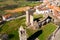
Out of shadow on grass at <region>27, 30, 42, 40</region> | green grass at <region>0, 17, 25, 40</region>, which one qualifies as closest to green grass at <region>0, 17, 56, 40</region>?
green grass at <region>0, 17, 25, 40</region>

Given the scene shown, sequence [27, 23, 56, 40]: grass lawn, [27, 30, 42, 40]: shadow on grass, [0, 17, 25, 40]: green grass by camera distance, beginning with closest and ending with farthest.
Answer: [27, 30, 42, 40]: shadow on grass < [27, 23, 56, 40]: grass lawn < [0, 17, 25, 40]: green grass

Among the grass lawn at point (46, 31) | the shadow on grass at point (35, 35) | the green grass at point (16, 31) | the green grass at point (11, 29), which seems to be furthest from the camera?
the green grass at point (11, 29)

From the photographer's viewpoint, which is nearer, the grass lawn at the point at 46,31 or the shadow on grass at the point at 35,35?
the shadow on grass at the point at 35,35

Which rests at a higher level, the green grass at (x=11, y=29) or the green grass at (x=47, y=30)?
the green grass at (x=47, y=30)

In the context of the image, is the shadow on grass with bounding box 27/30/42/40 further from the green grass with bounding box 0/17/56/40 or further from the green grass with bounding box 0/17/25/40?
the green grass with bounding box 0/17/25/40

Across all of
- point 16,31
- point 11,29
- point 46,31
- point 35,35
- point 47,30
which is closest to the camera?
point 35,35

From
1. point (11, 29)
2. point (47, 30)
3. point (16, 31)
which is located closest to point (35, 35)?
point (47, 30)

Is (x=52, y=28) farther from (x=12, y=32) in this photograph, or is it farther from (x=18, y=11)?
(x=18, y=11)

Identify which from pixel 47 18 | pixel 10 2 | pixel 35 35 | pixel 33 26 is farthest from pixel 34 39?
pixel 10 2

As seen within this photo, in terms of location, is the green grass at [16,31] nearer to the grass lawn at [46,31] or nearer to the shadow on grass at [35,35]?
the grass lawn at [46,31]

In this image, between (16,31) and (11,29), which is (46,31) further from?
(11,29)

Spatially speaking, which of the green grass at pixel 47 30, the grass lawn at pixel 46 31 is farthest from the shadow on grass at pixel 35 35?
the green grass at pixel 47 30
